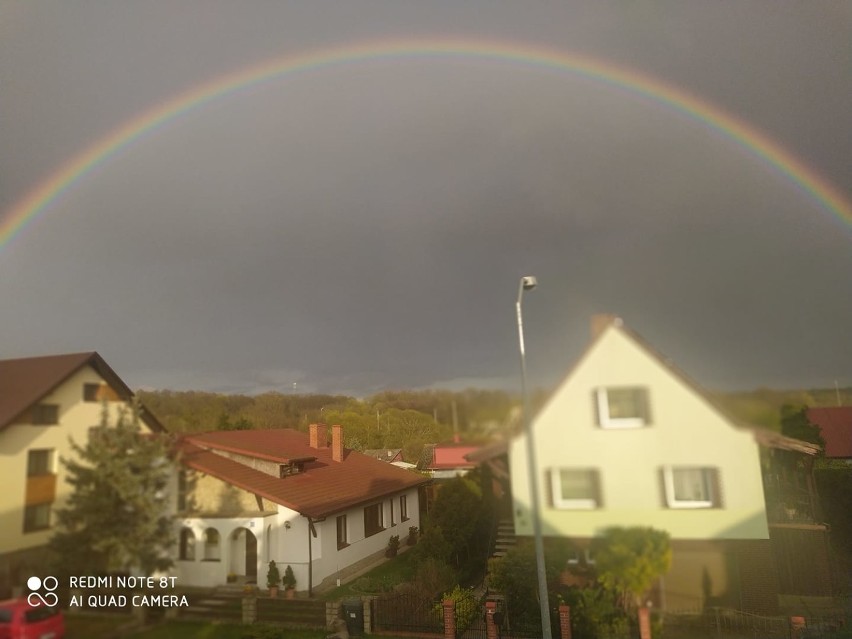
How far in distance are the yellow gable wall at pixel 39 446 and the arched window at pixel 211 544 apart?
2.06m

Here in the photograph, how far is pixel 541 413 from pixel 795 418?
506 centimetres

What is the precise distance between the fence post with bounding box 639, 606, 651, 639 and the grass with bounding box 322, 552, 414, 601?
14.8 ft

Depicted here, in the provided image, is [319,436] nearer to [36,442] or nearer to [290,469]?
[290,469]

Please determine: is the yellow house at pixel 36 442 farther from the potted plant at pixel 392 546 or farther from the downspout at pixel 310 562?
the potted plant at pixel 392 546

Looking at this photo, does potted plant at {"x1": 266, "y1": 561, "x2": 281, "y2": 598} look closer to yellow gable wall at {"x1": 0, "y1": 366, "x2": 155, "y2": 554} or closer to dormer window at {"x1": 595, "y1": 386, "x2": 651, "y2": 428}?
yellow gable wall at {"x1": 0, "y1": 366, "x2": 155, "y2": 554}

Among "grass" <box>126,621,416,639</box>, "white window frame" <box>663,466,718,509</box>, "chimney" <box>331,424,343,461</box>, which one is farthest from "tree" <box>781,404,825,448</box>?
"grass" <box>126,621,416,639</box>

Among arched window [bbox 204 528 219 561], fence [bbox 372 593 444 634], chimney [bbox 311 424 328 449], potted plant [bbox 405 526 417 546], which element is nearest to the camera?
arched window [bbox 204 528 219 561]

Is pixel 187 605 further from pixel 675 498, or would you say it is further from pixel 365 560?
pixel 675 498

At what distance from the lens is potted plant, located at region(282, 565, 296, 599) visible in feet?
32.7

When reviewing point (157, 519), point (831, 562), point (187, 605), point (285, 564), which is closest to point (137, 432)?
point (157, 519)

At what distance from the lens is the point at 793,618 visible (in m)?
9.51

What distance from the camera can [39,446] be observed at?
827cm

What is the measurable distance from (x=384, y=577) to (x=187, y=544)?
4.99 m

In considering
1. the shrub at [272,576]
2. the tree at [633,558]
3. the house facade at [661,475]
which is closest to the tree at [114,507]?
the shrub at [272,576]
